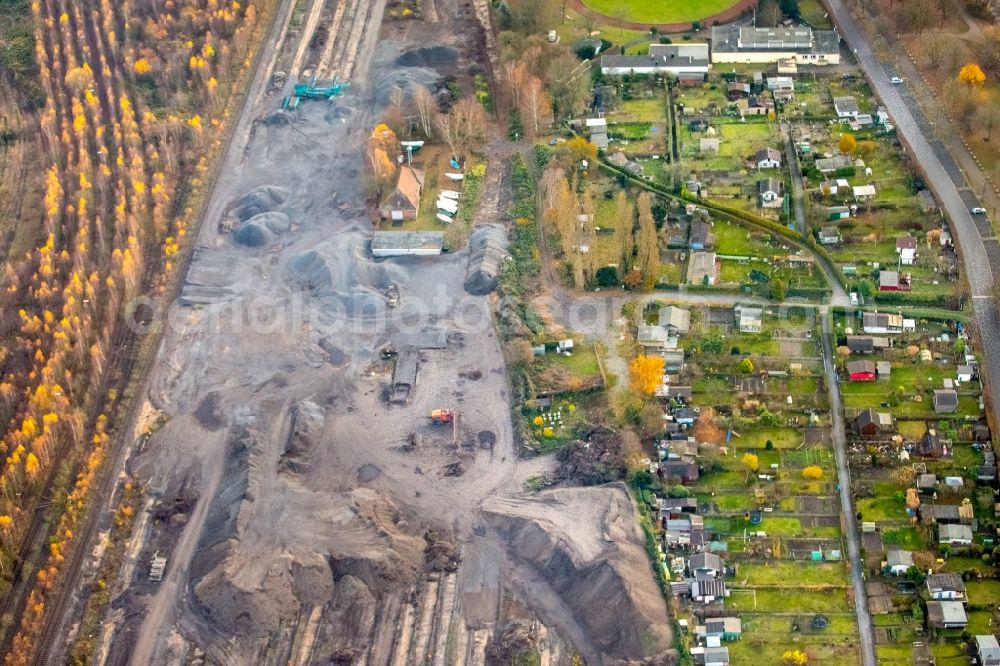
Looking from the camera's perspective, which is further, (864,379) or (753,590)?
(864,379)

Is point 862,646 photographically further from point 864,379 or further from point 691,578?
point 864,379

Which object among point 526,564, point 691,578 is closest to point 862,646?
point 691,578

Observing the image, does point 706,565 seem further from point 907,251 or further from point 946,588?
point 907,251

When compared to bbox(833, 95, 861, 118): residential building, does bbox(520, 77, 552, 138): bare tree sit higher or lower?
lower

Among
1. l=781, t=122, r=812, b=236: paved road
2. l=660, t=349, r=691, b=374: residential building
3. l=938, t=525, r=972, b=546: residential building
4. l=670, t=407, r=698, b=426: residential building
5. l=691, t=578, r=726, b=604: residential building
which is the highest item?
l=781, t=122, r=812, b=236: paved road

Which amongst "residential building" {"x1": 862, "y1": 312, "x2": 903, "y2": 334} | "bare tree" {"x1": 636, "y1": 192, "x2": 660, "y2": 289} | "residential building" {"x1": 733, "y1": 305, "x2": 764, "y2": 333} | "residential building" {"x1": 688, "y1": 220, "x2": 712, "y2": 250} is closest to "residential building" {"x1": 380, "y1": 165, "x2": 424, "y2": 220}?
"bare tree" {"x1": 636, "y1": 192, "x2": 660, "y2": 289}

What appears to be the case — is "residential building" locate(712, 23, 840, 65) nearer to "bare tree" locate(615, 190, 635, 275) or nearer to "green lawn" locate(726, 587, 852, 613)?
"bare tree" locate(615, 190, 635, 275)

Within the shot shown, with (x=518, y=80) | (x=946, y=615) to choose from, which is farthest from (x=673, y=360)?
(x=518, y=80)
